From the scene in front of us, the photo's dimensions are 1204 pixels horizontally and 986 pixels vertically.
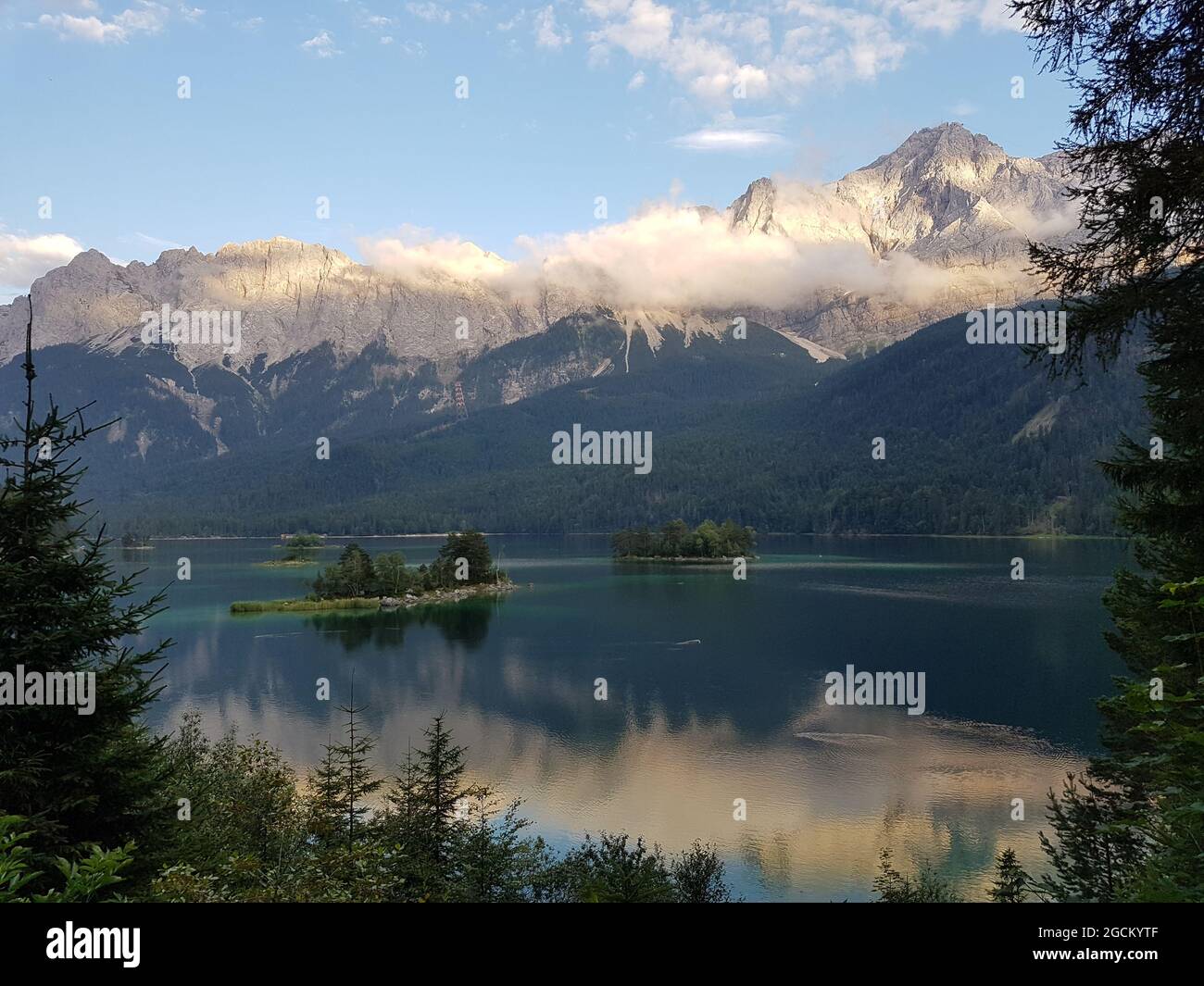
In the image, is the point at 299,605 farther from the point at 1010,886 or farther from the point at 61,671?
the point at 61,671

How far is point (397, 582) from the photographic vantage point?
102188mm

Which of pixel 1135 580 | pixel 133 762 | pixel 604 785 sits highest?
pixel 1135 580

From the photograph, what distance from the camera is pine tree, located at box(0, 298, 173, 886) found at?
11188mm

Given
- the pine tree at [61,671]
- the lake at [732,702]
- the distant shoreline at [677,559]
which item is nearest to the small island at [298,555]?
the lake at [732,702]

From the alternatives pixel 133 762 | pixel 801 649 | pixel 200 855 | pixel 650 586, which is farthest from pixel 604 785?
pixel 650 586

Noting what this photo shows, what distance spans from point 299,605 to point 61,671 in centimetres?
8752

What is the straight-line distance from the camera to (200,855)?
1423cm

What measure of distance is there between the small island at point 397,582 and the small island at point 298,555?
4759 centimetres

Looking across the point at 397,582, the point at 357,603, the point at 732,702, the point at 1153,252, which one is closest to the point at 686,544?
the point at 397,582

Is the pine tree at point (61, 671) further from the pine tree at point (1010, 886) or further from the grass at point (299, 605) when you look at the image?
the grass at point (299, 605)

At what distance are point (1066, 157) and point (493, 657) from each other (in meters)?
62.8

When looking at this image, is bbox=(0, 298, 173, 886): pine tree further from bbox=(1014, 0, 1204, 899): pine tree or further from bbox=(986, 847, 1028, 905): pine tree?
bbox=(986, 847, 1028, 905): pine tree
